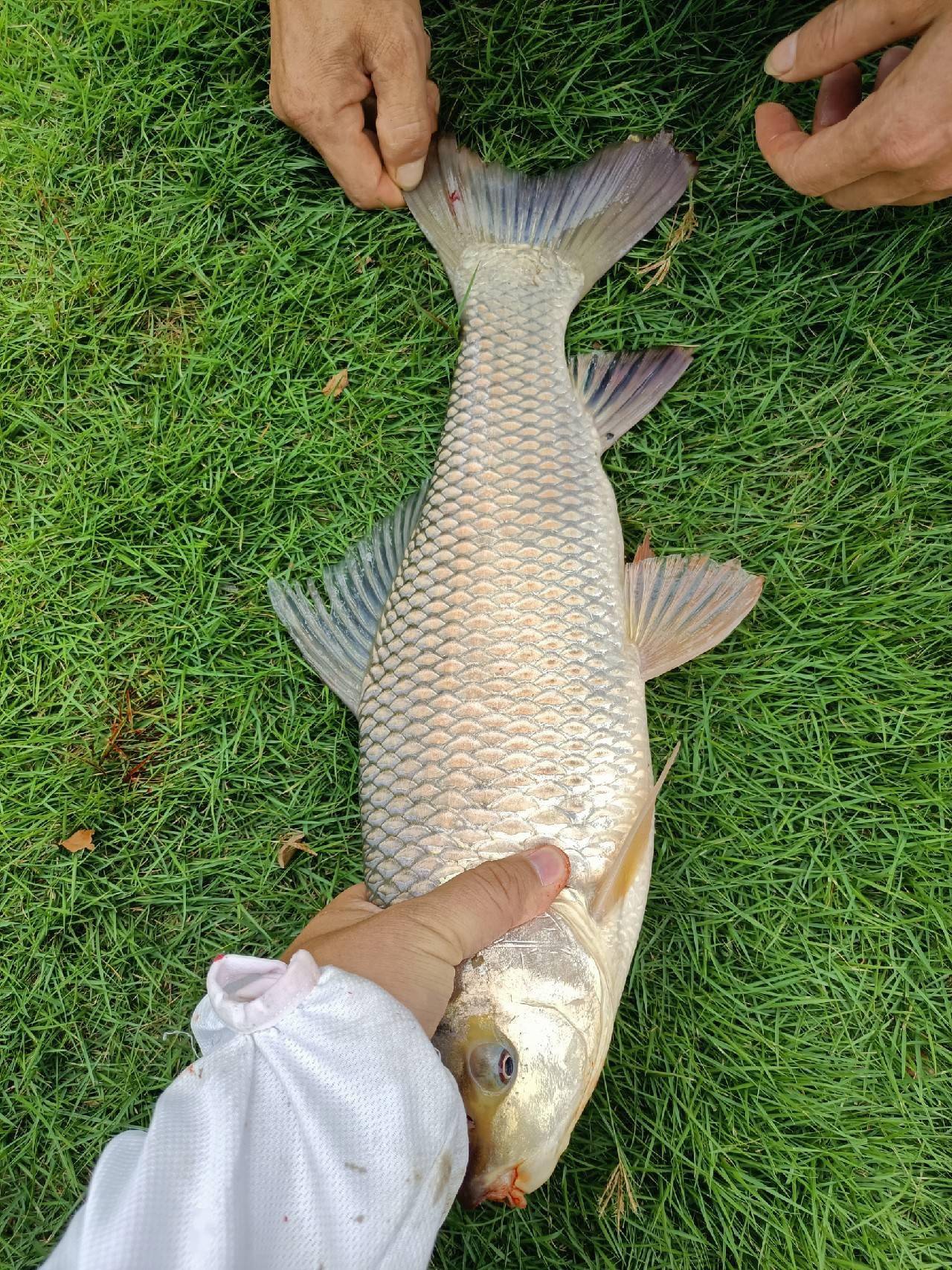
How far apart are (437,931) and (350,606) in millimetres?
866

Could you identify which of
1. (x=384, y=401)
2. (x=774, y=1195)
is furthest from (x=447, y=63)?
(x=774, y=1195)

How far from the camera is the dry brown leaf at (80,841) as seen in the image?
2.19m

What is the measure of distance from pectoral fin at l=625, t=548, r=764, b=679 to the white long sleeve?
946mm

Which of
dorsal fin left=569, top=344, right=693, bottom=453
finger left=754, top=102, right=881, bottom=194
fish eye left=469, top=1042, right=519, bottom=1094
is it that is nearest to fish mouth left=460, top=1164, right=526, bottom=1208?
fish eye left=469, top=1042, right=519, bottom=1094

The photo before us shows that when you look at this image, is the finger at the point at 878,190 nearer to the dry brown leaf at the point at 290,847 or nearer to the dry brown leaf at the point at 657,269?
the dry brown leaf at the point at 657,269

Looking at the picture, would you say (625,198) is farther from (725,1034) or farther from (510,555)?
(725,1034)

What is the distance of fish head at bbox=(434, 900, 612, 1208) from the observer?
54.3 inches

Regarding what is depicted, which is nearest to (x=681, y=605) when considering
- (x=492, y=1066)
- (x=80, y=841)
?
(x=492, y=1066)

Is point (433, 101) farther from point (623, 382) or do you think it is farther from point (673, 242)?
point (623, 382)

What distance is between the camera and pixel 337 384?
223 centimetres

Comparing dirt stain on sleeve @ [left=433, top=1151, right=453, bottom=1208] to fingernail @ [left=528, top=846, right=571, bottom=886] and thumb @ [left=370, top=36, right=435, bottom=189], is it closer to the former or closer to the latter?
fingernail @ [left=528, top=846, right=571, bottom=886]

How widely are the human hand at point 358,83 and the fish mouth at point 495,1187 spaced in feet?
7.20

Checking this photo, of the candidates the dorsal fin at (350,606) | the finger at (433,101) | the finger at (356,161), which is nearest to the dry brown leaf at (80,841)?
the dorsal fin at (350,606)

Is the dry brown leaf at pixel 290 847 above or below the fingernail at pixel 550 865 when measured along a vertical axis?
below
